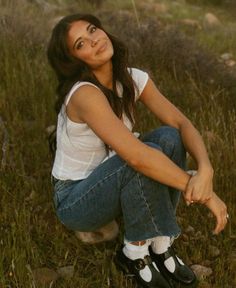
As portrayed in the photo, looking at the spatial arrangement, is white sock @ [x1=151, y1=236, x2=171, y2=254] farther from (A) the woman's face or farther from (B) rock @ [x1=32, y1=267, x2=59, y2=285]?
(A) the woman's face

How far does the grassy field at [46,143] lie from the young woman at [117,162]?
0.53 feet

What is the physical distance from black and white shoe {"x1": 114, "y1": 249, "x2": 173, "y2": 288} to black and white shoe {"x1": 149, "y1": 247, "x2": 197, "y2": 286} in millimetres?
47

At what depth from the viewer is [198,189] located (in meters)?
2.25

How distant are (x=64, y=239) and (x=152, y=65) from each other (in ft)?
7.52

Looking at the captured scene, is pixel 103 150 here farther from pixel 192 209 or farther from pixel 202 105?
pixel 202 105

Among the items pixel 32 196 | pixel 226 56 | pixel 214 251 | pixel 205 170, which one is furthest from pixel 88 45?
pixel 226 56

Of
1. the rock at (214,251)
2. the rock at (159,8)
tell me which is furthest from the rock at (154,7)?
the rock at (214,251)

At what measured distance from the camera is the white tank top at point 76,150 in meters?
2.46

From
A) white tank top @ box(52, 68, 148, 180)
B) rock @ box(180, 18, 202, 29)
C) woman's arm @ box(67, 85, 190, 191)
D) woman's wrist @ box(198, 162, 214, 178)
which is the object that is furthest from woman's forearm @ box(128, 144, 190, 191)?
rock @ box(180, 18, 202, 29)

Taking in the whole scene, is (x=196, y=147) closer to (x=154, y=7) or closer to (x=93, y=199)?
(x=93, y=199)

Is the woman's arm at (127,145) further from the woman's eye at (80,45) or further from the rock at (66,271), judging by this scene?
the rock at (66,271)

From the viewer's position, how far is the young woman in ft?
7.43

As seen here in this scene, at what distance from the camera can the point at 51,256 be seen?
8.35 feet

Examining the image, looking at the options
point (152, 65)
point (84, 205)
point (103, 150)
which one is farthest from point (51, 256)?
point (152, 65)
